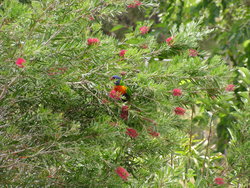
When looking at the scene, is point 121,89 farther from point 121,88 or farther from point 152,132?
point 152,132

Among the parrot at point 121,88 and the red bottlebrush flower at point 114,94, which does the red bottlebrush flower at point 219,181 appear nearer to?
the parrot at point 121,88

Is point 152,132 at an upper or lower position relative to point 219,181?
upper

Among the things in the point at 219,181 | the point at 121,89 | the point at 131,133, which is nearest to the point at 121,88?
the point at 121,89

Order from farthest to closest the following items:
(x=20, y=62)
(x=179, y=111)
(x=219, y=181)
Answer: (x=219, y=181) → (x=179, y=111) → (x=20, y=62)

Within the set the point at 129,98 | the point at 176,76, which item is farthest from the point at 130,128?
the point at 176,76

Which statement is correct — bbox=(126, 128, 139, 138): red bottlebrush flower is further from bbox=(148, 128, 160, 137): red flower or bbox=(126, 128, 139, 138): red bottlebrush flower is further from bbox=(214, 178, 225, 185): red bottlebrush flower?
bbox=(214, 178, 225, 185): red bottlebrush flower

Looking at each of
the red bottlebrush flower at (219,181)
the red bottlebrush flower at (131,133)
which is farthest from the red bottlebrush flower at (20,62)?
the red bottlebrush flower at (219,181)

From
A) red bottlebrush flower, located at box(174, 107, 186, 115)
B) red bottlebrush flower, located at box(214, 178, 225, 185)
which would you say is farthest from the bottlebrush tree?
red bottlebrush flower, located at box(214, 178, 225, 185)

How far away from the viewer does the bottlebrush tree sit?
104cm

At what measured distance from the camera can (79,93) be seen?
1236mm

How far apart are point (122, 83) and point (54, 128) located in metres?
0.28

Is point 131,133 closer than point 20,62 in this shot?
No

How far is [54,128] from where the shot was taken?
1.06 m

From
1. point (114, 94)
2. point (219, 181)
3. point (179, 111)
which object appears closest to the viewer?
point (114, 94)
